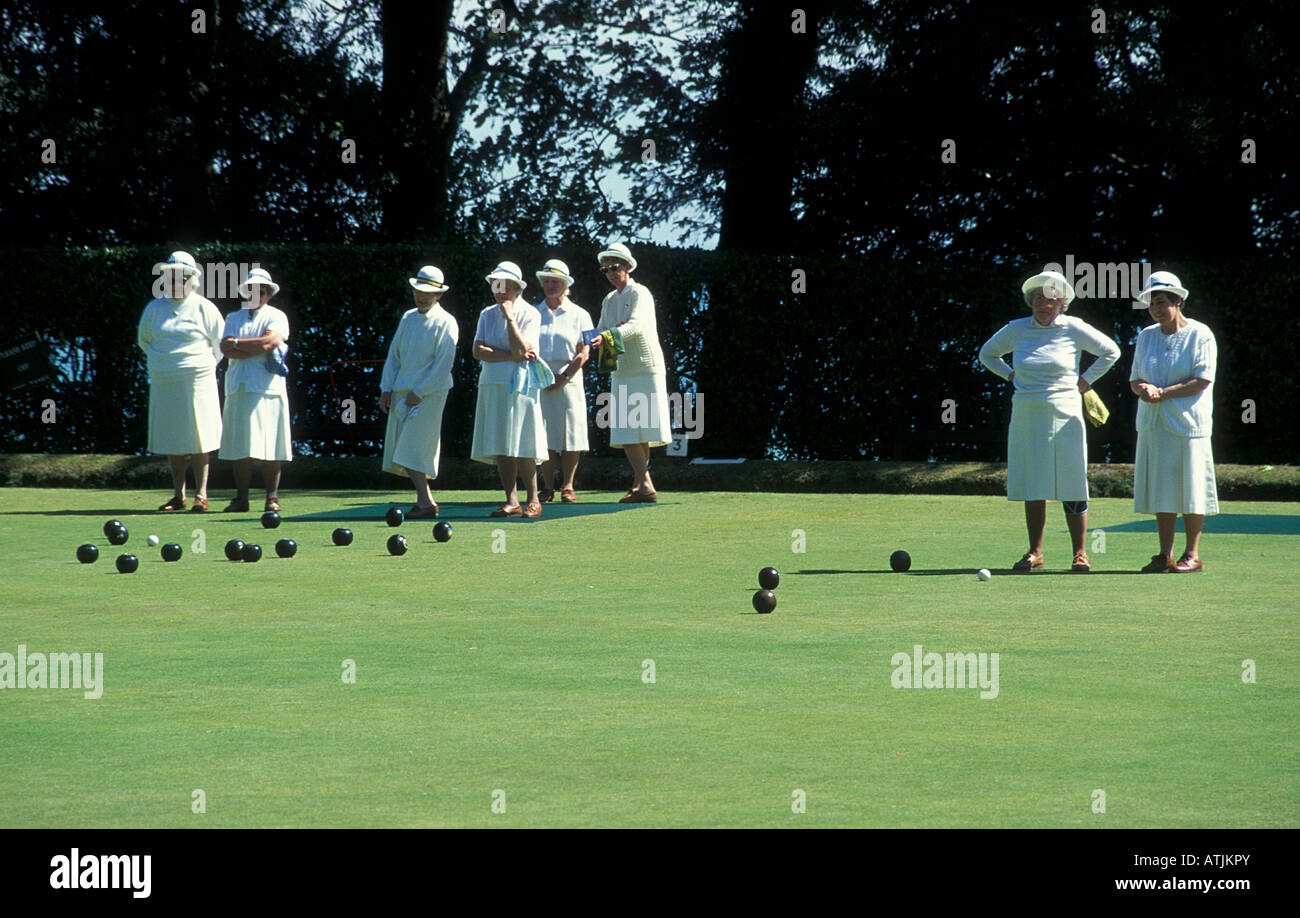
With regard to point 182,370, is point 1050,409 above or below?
below

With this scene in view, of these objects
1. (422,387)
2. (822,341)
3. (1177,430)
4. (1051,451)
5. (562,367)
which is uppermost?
(822,341)

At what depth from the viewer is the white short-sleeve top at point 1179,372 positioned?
38.6 ft

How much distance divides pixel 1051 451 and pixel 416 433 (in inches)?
264

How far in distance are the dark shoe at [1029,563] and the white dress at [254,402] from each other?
734 centimetres

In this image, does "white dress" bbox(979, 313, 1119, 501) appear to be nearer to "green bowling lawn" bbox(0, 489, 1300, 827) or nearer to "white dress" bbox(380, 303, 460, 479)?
"green bowling lawn" bbox(0, 489, 1300, 827)

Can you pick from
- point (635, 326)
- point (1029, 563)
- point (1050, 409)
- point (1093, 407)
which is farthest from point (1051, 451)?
point (635, 326)

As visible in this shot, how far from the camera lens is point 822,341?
22.3 metres

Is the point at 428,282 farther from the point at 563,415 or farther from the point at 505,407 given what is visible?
the point at 563,415

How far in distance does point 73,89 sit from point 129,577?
17.5 metres

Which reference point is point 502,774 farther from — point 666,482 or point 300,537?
point 666,482

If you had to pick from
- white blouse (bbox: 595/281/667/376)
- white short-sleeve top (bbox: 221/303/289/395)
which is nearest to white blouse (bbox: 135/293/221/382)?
white short-sleeve top (bbox: 221/303/289/395)

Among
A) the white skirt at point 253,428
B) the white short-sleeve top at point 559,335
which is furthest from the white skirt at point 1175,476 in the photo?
the white skirt at point 253,428

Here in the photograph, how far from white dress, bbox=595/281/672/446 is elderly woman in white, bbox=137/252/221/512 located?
3.85m

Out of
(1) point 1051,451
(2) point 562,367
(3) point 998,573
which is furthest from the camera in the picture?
(2) point 562,367
